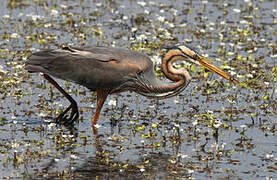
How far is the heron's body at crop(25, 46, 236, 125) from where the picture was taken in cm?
1062

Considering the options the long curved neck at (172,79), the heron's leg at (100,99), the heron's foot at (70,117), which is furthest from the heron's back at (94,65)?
the heron's foot at (70,117)

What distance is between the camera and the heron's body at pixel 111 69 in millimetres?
10625

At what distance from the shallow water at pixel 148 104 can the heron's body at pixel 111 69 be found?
0.37 meters

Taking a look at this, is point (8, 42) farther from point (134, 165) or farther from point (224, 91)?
point (134, 165)

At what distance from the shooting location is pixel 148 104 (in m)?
12.0

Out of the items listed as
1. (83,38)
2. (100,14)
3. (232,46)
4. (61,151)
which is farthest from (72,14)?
(61,151)

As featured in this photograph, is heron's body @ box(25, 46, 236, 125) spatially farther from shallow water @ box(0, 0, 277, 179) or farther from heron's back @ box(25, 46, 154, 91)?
shallow water @ box(0, 0, 277, 179)

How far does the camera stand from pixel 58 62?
35.4 ft

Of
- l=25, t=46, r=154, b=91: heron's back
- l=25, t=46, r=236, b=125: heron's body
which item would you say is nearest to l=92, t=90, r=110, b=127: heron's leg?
l=25, t=46, r=236, b=125: heron's body

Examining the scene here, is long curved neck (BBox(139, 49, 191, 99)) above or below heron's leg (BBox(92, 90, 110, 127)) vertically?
above

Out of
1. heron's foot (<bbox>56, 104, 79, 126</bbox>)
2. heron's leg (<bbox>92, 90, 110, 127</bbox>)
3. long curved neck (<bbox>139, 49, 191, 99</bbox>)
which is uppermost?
long curved neck (<bbox>139, 49, 191, 99</bbox>)

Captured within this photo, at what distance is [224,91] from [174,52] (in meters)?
2.19

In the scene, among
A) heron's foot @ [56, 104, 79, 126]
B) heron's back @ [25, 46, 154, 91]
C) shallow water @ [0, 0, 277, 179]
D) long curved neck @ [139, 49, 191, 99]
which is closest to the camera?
shallow water @ [0, 0, 277, 179]

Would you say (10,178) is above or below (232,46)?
below
